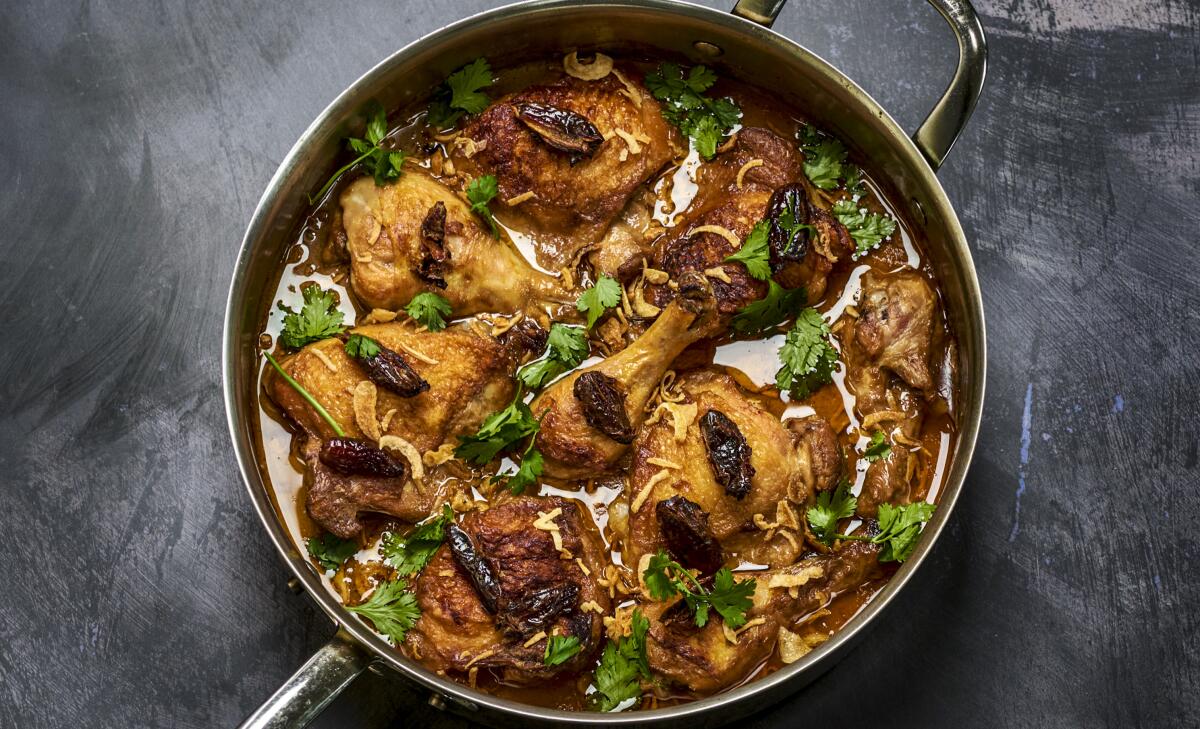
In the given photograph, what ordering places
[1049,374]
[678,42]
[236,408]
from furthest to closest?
[1049,374] < [678,42] < [236,408]

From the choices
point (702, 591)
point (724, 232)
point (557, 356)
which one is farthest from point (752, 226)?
point (702, 591)

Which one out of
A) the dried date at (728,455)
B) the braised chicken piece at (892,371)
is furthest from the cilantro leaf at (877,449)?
the dried date at (728,455)

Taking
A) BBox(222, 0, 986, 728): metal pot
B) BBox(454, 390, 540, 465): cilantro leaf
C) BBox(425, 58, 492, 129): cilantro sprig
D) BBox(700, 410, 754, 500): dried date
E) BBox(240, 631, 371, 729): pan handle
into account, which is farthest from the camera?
BBox(425, 58, 492, 129): cilantro sprig

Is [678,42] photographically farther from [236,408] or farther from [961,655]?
[961,655]

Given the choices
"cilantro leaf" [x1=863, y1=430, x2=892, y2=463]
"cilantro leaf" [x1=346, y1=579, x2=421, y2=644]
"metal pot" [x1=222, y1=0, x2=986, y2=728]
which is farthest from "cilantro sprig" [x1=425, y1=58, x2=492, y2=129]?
"cilantro leaf" [x1=863, y1=430, x2=892, y2=463]

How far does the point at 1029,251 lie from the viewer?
12.2ft

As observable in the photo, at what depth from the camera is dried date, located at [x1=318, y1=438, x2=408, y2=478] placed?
10.3 ft

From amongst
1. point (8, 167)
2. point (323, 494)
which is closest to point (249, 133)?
point (8, 167)

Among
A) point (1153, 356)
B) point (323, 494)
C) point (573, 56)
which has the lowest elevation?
point (1153, 356)

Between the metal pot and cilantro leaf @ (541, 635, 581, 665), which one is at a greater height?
the metal pot

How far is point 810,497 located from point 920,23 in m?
1.90

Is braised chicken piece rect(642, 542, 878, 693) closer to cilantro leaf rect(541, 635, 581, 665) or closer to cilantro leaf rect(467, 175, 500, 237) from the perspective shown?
cilantro leaf rect(541, 635, 581, 665)

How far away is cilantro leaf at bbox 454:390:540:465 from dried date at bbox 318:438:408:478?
0.78 ft

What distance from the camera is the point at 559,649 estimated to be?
308cm
